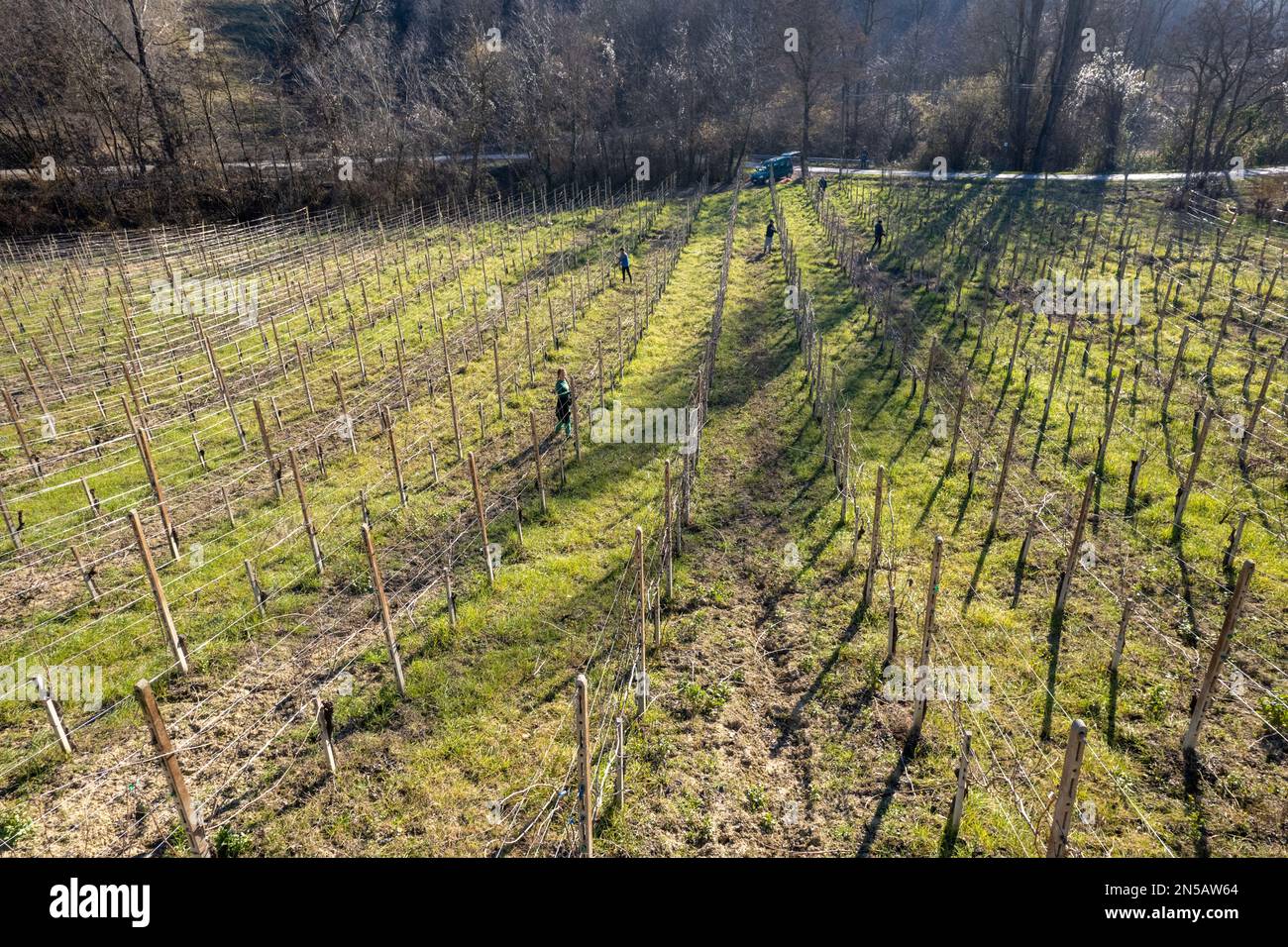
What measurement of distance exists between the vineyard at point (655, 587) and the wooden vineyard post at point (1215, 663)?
3 centimetres

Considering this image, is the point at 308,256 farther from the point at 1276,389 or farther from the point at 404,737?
the point at 1276,389

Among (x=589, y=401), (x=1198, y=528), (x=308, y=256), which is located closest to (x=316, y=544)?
(x=589, y=401)

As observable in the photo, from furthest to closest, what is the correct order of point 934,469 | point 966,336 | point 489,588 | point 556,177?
point 556,177, point 966,336, point 934,469, point 489,588

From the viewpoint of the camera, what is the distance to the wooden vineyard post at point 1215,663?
15.6ft

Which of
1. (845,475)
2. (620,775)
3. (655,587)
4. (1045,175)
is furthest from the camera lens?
(1045,175)

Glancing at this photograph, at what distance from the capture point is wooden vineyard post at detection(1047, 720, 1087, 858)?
3527 millimetres

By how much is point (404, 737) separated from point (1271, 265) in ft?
69.0

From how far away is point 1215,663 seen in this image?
5.00 metres

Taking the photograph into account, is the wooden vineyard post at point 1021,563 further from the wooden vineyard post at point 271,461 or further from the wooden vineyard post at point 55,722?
the wooden vineyard post at point 271,461

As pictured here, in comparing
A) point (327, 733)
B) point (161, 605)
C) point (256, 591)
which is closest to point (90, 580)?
point (256, 591)

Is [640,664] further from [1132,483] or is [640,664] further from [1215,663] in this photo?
[1132,483]

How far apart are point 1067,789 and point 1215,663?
221cm

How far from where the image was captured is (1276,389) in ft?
34.9

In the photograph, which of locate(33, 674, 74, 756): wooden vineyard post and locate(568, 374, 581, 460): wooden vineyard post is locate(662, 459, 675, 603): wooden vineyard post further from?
locate(33, 674, 74, 756): wooden vineyard post
